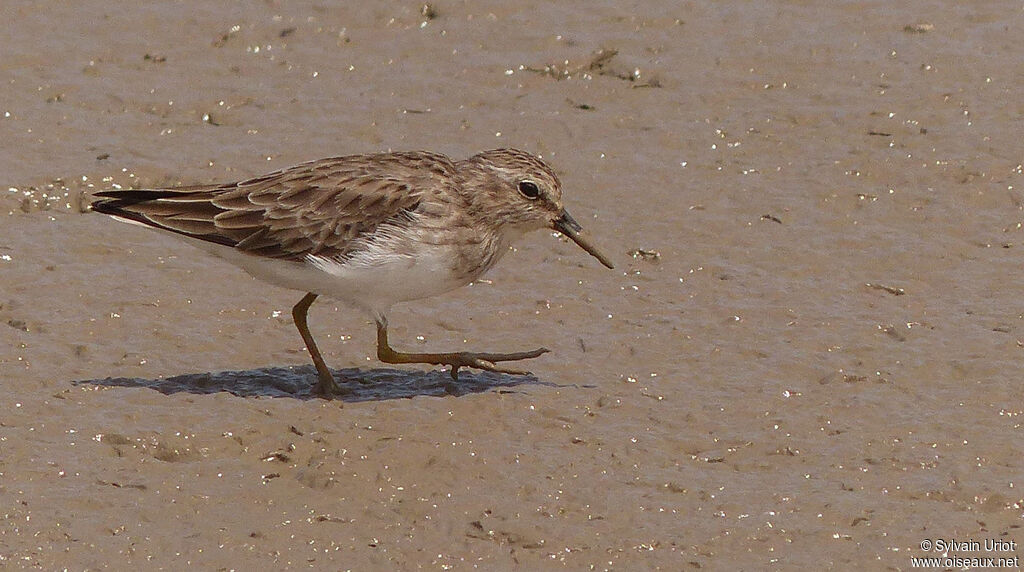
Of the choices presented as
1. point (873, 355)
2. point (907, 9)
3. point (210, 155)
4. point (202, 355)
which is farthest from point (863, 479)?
point (907, 9)

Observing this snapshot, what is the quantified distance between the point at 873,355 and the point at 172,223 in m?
4.73

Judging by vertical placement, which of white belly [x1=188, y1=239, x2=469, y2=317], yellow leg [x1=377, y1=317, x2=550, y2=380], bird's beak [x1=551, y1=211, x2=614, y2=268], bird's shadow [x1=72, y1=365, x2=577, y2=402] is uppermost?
bird's beak [x1=551, y1=211, x2=614, y2=268]

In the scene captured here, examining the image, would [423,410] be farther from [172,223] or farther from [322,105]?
[322,105]

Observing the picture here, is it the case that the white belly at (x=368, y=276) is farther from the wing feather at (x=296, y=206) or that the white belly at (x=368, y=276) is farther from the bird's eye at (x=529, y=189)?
the bird's eye at (x=529, y=189)

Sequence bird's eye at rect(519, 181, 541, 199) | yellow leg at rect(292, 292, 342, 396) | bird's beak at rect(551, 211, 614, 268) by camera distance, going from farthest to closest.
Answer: bird's beak at rect(551, 211, 614, 268) → bird's eye at rect(519, 181, 541, 199) → yellow leg at rect(292, 292, 342, 396)

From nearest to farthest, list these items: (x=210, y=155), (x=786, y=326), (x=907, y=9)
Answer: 1. (x=786, y=326)
2. (x=210, y=155)
3. (x=907, y=9)

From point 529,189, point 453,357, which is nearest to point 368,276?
point 453,357

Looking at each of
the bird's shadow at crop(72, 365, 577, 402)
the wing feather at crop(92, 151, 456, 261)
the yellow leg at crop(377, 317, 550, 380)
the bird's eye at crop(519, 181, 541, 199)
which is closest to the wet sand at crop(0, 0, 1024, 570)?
the bird's shadow at crop(72, 365, 577, 402)

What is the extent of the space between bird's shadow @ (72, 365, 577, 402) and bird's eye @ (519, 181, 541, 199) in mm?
1214

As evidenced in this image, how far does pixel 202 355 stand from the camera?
10773mm

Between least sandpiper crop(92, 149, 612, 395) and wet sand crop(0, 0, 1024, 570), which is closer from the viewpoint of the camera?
wet sand crop(0, 0, 1024, 570)

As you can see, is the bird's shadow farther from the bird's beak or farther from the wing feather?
the bird's beak

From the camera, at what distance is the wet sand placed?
8.80 m

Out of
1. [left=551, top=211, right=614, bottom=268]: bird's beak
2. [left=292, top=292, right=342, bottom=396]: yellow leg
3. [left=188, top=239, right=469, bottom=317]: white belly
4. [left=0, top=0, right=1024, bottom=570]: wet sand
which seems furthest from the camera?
[left=551, top=211, right=614, bottom=268]: bird's beak
